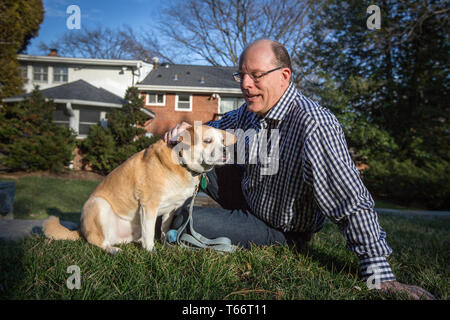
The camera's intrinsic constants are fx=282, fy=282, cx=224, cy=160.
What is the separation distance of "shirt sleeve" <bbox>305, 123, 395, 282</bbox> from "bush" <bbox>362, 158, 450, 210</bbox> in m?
8.21

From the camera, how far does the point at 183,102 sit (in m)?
18.9

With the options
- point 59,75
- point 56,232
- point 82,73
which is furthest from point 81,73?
point 56,232

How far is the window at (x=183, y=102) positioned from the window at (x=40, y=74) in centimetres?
911

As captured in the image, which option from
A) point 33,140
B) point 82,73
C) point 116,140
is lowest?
point 33,140

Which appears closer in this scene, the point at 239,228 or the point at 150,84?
the point at 239,228

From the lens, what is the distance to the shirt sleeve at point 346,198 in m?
1.79

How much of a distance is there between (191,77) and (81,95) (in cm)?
729

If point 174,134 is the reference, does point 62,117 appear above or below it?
above

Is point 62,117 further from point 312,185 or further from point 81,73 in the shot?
point 312,185

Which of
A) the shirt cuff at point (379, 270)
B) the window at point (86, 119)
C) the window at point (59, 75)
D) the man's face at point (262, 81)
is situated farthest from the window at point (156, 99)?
the shirt cuff at point (379, 270)

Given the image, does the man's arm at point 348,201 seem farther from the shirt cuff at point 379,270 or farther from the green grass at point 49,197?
the green grass at point 49,197
